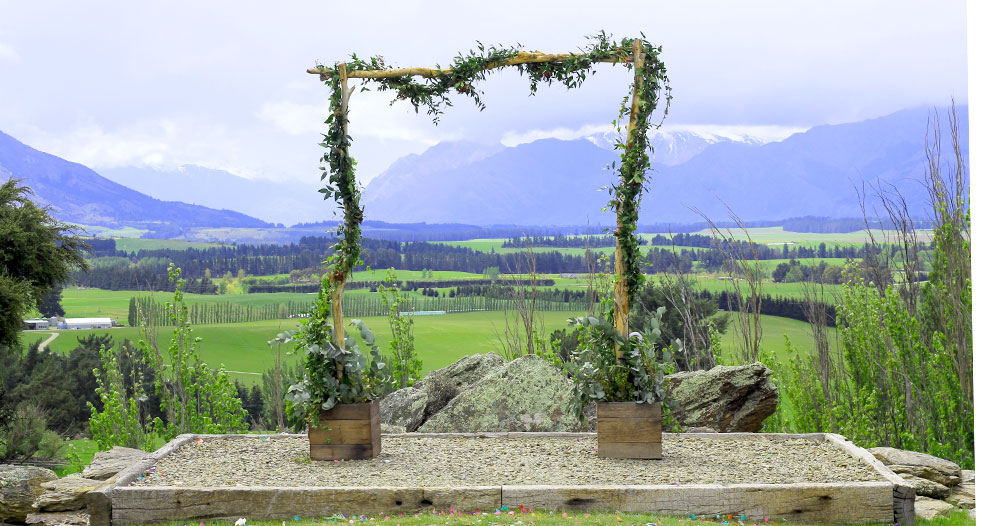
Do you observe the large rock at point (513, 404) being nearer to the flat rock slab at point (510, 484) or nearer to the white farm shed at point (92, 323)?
the flat rock slab at point (510, 484)

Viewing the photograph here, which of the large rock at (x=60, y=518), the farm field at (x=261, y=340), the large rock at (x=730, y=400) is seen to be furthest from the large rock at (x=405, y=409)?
the farm field at (x=261, y=340)

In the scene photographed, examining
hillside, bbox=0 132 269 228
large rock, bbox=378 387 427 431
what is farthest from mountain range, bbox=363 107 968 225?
large rock, bbox=378 387 427 431

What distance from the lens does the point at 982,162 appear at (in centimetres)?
296

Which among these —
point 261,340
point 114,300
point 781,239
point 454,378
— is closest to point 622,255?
point 454,378

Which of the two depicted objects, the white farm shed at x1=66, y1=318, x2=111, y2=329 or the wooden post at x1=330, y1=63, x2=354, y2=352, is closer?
the wooden post at x1=330, y1=63, x2=354, y2=352

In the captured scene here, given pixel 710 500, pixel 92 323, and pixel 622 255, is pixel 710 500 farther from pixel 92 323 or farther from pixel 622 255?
pixel 92 323

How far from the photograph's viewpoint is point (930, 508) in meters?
5.93

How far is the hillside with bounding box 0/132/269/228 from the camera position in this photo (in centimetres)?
5644

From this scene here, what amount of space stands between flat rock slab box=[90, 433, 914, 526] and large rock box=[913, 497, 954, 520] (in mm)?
395

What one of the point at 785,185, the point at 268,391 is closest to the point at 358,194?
the point at 268,391

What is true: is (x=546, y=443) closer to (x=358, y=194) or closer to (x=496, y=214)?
(x=358, y=194)

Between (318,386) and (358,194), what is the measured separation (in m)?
1.62

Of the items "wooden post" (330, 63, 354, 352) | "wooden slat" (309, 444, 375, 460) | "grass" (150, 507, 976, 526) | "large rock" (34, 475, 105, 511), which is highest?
"wooden post" (330, 63, 354, 352)

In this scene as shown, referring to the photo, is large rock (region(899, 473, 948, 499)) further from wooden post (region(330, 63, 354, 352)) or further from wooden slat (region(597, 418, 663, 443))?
wooden post (region(330, 63, 354, 352))
